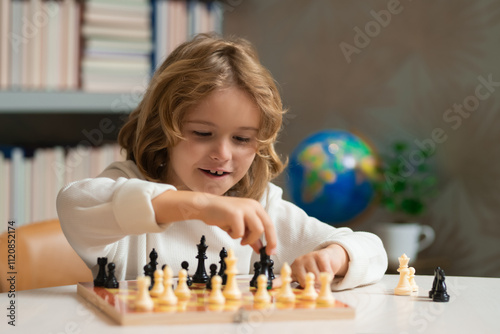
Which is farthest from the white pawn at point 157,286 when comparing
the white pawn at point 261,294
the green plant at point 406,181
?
the green plant at point 406,181

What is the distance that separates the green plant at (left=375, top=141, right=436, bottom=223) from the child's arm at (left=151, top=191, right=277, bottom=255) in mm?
1526

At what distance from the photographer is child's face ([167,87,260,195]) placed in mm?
1229

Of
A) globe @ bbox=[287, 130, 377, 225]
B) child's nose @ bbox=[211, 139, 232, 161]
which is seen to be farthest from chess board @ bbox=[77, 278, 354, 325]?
globe @ bbox=[287, 130, 377, 225]

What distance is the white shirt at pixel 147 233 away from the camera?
95 cm

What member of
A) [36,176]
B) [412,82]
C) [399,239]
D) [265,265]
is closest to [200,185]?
[265,265]

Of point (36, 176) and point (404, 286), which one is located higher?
point (36, 176)

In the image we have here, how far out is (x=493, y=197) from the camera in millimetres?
2410

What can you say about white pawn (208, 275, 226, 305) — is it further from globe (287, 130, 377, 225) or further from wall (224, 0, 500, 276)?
wall (224, 0, 500, 276)

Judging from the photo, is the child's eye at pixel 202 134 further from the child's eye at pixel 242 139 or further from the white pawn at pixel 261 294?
the white pawn at pixel 261 294

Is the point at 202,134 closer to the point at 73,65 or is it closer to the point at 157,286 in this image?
the point at 157,286

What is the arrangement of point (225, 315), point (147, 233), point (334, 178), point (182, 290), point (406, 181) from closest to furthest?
point (225, 315) → point (182, 290) → point (147, 233) → point (334, 178) → point (406, 181)

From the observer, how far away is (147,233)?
1169 mm

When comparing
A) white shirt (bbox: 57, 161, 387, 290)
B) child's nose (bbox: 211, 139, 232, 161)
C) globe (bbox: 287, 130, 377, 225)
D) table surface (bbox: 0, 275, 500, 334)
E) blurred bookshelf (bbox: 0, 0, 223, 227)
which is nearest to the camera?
table surface (bbox: 0, 275, 500, 334)

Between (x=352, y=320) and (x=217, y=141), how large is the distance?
520 millimetres
